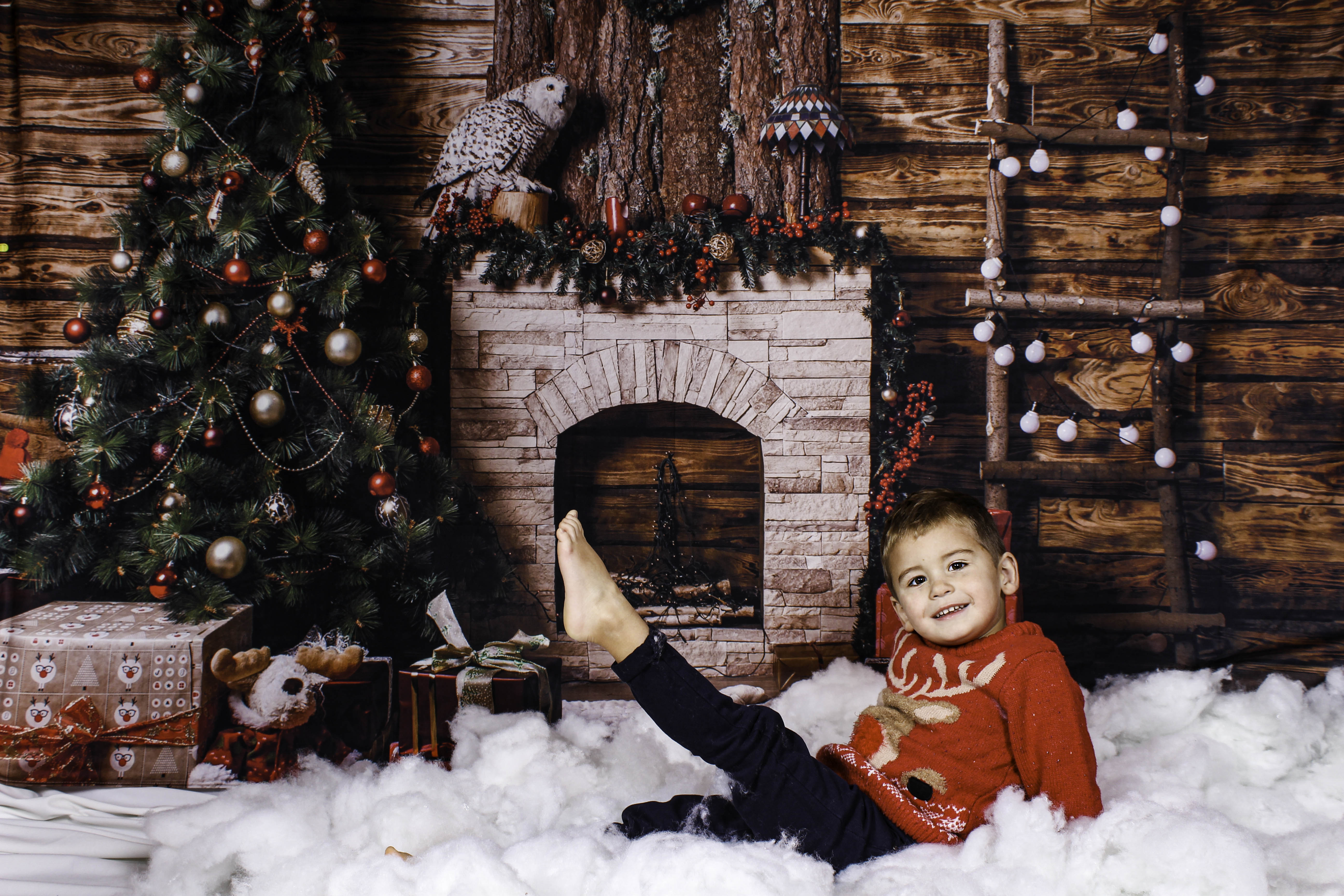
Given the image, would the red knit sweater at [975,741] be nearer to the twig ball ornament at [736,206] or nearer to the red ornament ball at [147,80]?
the twig ball ornament at [736,206]

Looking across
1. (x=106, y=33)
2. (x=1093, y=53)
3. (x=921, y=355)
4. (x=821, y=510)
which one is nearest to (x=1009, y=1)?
(x=1093, y=53)

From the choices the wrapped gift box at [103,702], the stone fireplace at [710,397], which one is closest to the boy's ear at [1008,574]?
the stone fireplace at [710,397]

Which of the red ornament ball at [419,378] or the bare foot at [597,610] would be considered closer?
the bare foot at [597,610]

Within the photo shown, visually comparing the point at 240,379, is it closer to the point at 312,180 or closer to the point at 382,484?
the point at 382,484

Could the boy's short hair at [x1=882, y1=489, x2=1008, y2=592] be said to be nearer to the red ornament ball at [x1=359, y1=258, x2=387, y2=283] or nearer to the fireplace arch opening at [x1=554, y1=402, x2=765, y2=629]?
the fireplace arch opening at [x1=554, y1=402, x2=765, y2=629]

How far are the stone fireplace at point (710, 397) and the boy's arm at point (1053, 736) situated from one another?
2.65 ft

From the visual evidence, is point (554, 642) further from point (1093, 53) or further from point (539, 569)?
point (1093, 53)

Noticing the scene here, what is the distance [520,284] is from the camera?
203cm

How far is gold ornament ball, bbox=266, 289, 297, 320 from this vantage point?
5.81 feet

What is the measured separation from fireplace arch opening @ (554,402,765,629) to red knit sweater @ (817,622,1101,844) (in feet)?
2.43

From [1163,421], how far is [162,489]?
2.57 m

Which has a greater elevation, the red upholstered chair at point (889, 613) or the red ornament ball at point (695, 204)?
the red ornament ball at point (695, 204)

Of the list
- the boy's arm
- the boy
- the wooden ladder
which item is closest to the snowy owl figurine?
the boy

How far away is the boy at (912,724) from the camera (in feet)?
4.11
